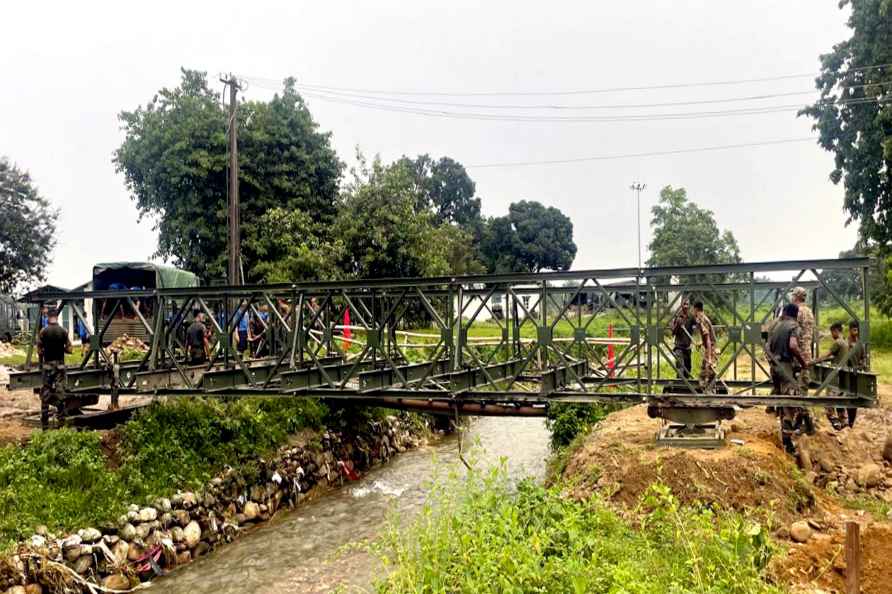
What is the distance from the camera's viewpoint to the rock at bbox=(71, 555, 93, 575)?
27.7ft

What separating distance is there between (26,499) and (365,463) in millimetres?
7961

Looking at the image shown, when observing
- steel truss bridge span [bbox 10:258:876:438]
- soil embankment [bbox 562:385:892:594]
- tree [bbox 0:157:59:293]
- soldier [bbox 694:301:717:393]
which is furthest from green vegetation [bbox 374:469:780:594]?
tree [bbox 0:157:59:293]

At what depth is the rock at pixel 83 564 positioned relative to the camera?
8458 mm

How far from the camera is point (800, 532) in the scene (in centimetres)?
679

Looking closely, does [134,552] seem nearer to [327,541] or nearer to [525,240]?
[327,541]

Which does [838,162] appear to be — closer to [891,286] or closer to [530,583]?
[891,286]

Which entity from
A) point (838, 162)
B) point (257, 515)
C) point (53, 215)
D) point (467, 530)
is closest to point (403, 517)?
point (257, 515)

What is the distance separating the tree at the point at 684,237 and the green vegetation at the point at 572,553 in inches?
1506

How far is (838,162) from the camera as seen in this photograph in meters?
26.9

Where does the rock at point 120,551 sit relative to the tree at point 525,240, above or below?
below

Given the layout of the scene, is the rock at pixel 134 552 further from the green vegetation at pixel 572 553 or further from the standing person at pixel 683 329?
the standing person at pixel 683 329

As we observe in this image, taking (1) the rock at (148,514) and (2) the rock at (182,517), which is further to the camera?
(2) the rock at (182,517)

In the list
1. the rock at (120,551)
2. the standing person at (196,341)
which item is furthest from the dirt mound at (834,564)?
the standing person at (196,341)

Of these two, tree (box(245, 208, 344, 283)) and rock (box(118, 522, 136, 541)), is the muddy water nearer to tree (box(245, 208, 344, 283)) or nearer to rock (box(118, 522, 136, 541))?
rock (box(118, 522, 136, 541))
